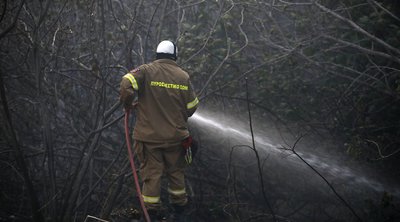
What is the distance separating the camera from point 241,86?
7.65 m

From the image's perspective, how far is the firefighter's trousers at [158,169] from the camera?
447 cm

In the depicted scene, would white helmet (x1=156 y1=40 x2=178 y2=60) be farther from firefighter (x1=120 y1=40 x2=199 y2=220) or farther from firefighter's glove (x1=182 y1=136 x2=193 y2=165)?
firefighter's glove (x1=182 y1=136 x2=193 y2=165)

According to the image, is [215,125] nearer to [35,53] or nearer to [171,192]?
[171,192]

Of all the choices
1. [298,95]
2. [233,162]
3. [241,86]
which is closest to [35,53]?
[233,162]

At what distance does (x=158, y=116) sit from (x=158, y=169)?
0.57 metres

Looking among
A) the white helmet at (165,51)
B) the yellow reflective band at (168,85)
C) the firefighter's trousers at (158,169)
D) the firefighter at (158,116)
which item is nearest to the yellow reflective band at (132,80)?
the firefighter at (158,116)

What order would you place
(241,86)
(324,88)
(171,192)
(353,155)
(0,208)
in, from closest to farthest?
1. (171,192)
2. (353,155)
3. (0,208)
4. (324,88)
5. (241,86)

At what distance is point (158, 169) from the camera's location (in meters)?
Result: 4.52

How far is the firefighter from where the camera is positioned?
14.6ft

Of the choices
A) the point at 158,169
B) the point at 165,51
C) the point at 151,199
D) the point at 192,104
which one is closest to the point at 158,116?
the point at 192,104

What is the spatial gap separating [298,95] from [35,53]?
14.5 ft

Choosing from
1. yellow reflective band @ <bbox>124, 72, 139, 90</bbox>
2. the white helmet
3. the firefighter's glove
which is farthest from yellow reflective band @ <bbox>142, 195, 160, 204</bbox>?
the white helmet

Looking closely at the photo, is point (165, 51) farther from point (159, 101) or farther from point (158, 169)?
point (158, 169)

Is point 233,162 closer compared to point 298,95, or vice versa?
point 233,162
